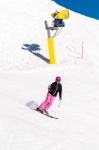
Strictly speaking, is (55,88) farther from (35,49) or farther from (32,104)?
(35,49)

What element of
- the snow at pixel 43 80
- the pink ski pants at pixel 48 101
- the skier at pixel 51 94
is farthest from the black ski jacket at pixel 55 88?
the snow at pixel 43 80

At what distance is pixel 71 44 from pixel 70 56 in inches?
116

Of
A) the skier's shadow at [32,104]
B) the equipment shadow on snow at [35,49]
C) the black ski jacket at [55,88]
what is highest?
the black ski jacket at [55,88]

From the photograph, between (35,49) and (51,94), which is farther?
(35,49)

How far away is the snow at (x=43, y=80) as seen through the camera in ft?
45.6

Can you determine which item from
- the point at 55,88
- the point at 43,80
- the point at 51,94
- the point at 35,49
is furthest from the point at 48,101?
the point at 35,49

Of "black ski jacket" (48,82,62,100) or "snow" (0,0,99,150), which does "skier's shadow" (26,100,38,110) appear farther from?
"black ski jacket" (48,82,62,100)

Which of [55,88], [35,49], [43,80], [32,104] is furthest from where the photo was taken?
[35,49]

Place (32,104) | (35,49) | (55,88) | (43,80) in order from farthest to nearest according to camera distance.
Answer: (35,49) < (43,80) < (32,104) < (55,88)

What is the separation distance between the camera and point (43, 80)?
24125mm

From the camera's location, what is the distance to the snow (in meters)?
13.9

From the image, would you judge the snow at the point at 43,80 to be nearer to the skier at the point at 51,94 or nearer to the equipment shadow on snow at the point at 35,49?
the equipment shadow on snow at the point at 35,49

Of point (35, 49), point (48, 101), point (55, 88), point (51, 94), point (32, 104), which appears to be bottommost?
point (35, 49)

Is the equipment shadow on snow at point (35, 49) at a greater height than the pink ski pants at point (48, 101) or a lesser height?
lesser
